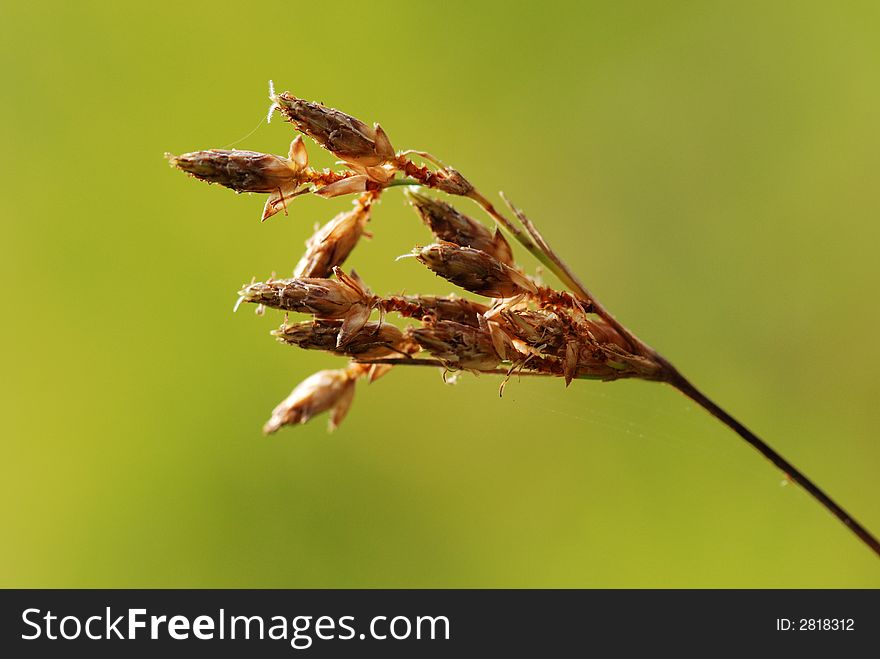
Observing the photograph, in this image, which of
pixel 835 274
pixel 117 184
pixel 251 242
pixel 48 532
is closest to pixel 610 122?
pixel 835 274

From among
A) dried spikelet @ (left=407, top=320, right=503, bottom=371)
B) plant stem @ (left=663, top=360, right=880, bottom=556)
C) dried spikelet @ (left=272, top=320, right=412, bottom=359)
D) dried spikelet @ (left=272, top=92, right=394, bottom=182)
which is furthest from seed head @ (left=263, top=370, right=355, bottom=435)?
plant stem @ (left=663, top=360, right=880, bottom=556)

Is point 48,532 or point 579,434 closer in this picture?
point 579,434

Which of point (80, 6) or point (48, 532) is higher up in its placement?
point (80, 6)

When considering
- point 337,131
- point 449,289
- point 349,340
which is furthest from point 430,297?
point 449,289

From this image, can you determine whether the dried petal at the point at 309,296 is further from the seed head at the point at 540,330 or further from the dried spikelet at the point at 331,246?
the seed head at the point at 540,330

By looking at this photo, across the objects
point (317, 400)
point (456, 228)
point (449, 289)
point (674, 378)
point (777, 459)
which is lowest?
point (777, 459)

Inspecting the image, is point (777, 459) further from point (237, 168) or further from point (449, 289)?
point (449, 289)

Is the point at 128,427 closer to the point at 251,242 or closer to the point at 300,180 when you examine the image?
the point at 251,242
